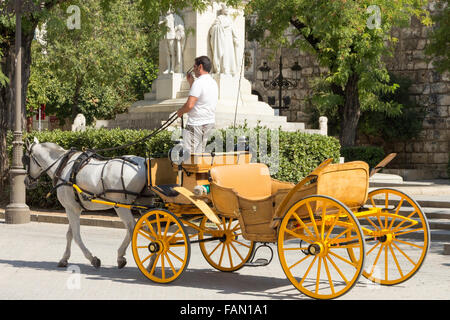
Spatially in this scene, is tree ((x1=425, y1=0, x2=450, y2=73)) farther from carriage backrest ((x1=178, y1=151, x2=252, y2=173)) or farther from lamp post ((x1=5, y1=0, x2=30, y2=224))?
carriage backrest ((x1=178, y1=151, x2=252, y2=173))

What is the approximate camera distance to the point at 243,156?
30.6ft

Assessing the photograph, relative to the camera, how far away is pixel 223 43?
65.3 ft

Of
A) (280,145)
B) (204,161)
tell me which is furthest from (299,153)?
(204,161)

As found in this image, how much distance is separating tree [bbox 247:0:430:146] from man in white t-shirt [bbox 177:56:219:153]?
604 inches

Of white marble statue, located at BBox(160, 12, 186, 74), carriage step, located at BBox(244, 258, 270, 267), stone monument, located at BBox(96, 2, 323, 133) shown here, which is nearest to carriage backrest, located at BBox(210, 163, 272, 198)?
carriage step, located at BBox(244, 258, 270, 267)

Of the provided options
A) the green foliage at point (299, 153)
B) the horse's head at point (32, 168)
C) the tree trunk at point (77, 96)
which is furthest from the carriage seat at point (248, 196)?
the tree trunk at point (77, 96)

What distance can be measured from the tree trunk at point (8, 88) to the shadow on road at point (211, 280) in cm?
946

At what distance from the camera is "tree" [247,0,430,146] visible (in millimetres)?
25156

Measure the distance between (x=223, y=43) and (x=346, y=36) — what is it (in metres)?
6.71

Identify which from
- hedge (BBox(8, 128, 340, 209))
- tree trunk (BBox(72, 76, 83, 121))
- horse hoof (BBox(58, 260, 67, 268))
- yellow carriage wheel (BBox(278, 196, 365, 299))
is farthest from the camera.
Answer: tree trunk (BBox(72, 76, 83, 121))

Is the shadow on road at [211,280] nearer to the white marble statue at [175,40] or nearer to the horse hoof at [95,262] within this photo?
the horse hoof at [95,262]

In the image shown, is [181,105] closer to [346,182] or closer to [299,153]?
[299,153]
